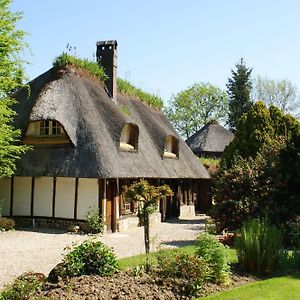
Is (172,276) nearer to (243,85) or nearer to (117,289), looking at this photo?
(117,289)

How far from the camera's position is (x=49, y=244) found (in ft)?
53.7

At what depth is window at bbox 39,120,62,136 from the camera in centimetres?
2145

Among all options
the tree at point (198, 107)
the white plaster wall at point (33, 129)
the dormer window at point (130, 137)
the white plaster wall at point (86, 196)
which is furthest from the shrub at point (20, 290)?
the tree at point (198, 107)

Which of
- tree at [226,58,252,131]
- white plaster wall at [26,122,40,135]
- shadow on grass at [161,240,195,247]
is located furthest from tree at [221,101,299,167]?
tree at [226,58,252,131]

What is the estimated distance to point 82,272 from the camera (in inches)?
378

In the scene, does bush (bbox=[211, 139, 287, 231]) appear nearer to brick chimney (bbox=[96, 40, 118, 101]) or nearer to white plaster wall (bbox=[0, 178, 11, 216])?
white plaster wall (bbox=[0, 178, 11, 216])

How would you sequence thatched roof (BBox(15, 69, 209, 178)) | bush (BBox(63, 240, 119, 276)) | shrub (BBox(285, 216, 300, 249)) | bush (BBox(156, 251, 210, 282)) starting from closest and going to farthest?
1. bush (BBox(156, 251, 210, 282))
2. bush (BBox(63, 240, 119, 276))
3. shrub (BBox(285, 216, 300, 249))
4. thatched roof (BBox(15, 69, 209, 178))

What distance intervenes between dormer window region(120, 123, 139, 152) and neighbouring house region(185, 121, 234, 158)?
19.0 m

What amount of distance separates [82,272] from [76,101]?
13.5 meters

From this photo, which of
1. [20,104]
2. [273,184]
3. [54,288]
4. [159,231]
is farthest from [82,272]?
[20,104]

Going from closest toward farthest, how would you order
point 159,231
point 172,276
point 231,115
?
point 172,276, point 159,231, point 231,115

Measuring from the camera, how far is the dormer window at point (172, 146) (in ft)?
90.4

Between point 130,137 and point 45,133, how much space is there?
14.0 ft

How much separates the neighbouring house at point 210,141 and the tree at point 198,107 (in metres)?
19.4
